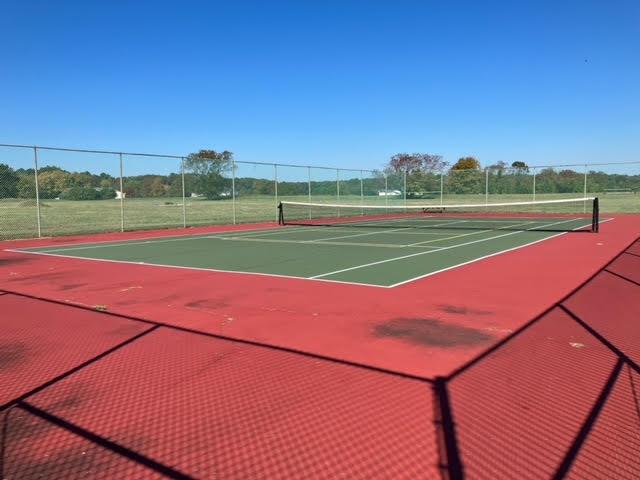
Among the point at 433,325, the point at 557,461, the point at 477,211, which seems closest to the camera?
the point at 557,461

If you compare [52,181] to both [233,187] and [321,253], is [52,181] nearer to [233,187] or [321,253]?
[233,187]

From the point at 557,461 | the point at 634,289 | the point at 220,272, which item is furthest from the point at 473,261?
the point at 557,461

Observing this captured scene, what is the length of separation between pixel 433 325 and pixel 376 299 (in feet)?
4.87

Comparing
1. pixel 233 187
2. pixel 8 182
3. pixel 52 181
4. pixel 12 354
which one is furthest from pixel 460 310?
pixel 233 187

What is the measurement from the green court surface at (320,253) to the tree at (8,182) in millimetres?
3659

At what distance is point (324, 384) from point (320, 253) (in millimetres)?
9085

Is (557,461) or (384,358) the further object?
(384,358)

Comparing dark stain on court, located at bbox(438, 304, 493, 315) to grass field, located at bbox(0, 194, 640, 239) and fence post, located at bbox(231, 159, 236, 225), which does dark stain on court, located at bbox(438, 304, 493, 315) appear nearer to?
grass field, located at bbox(0, 194, 640, 239)

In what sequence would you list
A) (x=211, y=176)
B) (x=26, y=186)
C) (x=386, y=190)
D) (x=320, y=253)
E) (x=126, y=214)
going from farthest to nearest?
1. (x=386, y=190)
2. (x=126, y=214)
3. (x=211, y=176)
4. (x=26, y=186)
5. (x=320, y=253)

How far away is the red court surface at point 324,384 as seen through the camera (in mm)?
3061

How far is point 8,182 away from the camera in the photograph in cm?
1745

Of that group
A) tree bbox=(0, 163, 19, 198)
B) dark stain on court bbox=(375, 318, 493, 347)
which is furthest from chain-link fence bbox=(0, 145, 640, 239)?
dark stain on court bbox=(375, 318, 493, 347)

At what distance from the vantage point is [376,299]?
736 cm

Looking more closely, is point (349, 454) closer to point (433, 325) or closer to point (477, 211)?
point (433, 325)
